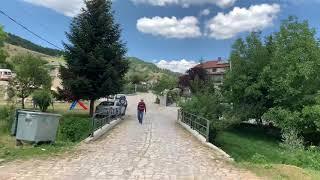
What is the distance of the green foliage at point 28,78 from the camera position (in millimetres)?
46375

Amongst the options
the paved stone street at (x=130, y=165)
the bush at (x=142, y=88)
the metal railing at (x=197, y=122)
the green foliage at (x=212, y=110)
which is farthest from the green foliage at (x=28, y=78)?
the bush at (x=142, y=88)

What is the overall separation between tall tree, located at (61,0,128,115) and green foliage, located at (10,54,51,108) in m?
8.86

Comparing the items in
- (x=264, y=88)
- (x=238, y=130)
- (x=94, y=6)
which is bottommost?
(x=238, y=130)

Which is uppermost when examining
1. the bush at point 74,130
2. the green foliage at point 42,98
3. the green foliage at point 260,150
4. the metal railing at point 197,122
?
the green foliage at point 42,98

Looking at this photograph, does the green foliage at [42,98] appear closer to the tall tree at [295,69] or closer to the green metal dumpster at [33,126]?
the tall tree at [295,69]

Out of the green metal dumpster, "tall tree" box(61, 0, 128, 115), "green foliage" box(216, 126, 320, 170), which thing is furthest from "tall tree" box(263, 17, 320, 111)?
the green metal dumpster

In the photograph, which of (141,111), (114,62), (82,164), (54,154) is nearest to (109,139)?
(54,154)

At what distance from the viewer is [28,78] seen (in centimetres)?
4675

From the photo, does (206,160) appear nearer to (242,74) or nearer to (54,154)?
(54,154)

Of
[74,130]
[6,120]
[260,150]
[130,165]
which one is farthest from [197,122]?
[6,120]

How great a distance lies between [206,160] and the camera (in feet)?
48.1

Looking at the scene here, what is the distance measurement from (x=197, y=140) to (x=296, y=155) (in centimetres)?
483

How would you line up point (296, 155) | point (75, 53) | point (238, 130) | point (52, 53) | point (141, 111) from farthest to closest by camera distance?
1. point (52, 53)
2. point (238, 130)
3. point (75, 53)
4. point (141, 111)
5. point (296, 155)

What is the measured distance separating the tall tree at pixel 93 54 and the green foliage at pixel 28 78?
29.1 ft
